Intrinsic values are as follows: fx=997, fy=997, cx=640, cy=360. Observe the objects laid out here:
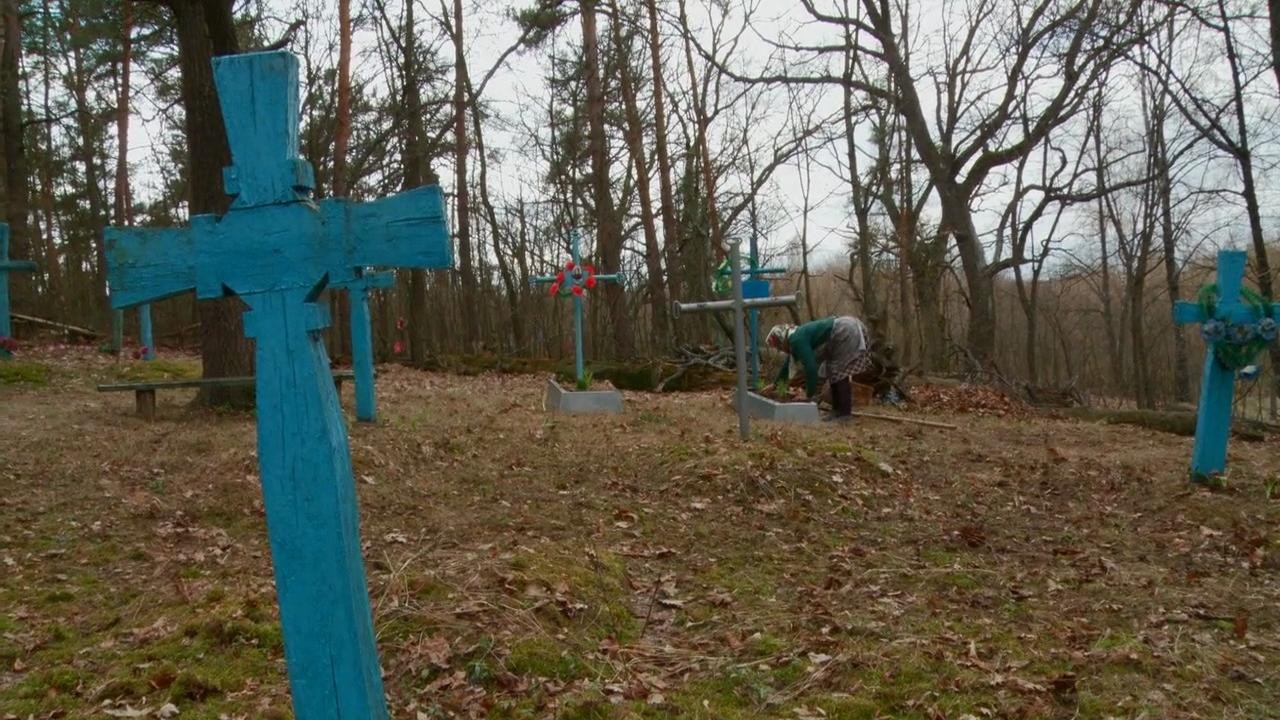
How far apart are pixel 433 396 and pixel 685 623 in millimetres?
8860

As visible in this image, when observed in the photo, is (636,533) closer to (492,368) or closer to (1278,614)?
(1278,614)

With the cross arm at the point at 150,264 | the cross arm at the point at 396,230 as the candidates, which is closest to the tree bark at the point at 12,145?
the cross arm at the point at 150,264

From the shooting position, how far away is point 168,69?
18.6 metres

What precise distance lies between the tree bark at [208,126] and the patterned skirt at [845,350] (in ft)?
21.0

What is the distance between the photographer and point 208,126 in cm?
967

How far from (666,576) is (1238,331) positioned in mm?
4617

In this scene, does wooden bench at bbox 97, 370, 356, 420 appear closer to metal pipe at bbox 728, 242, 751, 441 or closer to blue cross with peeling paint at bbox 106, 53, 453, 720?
metal pipe at bbox 728, 242, 751, 441

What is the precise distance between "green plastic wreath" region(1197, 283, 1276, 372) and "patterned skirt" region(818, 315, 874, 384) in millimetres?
4499

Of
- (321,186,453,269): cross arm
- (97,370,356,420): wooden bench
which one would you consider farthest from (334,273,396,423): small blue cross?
(321,186,453,269): cross arm

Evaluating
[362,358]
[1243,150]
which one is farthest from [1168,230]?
[362,358]

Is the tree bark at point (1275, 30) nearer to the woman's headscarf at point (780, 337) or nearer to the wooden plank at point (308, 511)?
the woman's headscarf at point (780, 337)

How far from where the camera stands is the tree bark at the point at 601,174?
18734 mm

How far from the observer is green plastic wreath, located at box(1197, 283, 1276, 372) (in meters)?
7.04

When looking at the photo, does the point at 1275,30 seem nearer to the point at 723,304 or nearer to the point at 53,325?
the point at 723,304
